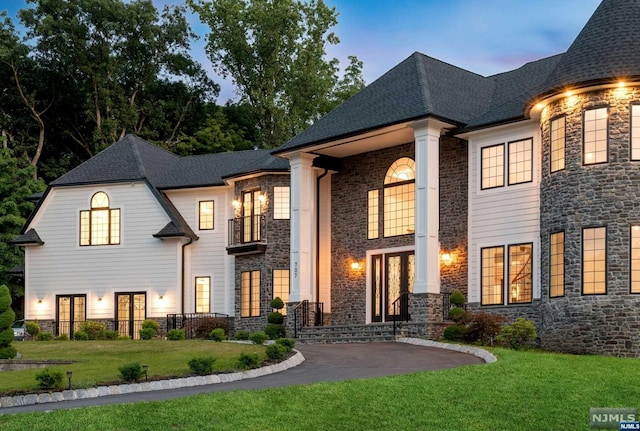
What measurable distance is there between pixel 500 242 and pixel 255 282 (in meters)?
10.8

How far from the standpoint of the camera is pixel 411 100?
28922 millimetres

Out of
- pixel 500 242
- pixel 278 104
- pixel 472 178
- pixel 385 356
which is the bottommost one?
pixel 385 356

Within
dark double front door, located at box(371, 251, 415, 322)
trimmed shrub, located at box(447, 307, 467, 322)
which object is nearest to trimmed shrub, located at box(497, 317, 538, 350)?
trimmed shrub, located at box(447, 307, 467, 322)

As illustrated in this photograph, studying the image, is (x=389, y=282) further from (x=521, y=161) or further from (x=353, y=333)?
(x=521, y=161)

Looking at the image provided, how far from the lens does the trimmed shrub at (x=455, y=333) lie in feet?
84.2

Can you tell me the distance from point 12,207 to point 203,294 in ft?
38.2

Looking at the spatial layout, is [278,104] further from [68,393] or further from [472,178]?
[68,393]

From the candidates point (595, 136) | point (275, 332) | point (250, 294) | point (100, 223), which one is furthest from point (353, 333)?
point (100, 223)

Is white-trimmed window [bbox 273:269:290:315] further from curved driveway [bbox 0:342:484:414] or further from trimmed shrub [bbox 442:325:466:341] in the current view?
trimmed shrub [bbox 442:325:466:341]

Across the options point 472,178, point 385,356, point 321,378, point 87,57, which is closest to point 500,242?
point 472,178

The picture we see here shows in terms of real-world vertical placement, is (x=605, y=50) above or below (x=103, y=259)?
above

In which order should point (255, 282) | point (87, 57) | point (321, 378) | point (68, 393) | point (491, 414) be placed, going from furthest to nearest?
point (87, 57) → point (255, 282) → point (321, 378) → point (68, 393) → point (491, 414)

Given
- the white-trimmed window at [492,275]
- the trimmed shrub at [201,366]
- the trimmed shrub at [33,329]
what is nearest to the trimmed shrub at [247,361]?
the trimmed shrub at [201,366]

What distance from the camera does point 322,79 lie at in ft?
177
